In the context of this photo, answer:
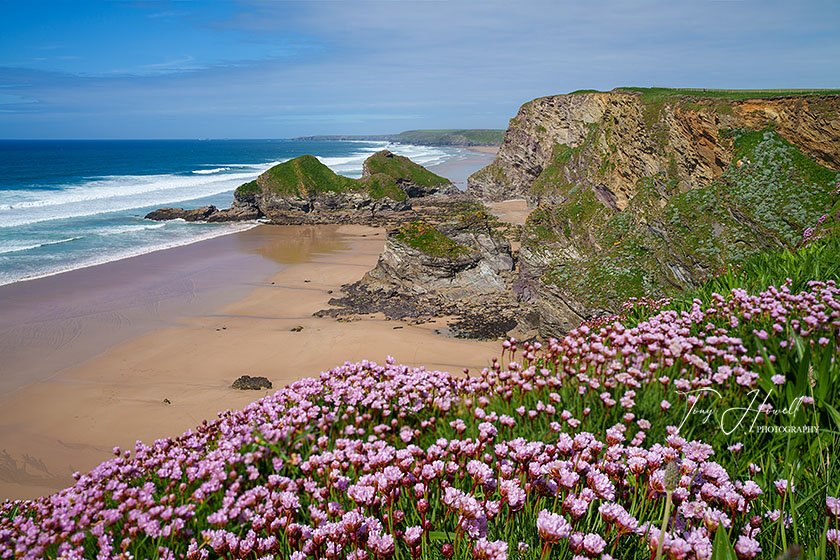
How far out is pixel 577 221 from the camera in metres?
22.2

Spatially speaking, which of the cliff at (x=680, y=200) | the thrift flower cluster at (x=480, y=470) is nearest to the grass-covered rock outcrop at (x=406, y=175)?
the cliff at (x=680, y=200)

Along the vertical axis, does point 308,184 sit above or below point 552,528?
above

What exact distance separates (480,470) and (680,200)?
597 inches

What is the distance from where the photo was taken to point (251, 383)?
15.2 meters

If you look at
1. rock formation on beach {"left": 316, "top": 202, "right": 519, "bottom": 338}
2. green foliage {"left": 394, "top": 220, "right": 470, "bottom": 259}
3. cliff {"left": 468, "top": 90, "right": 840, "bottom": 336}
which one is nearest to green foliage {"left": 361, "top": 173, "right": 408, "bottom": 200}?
rock formation on beach {"left": 316, "top": 202, "right": 519, "bottom": 338}

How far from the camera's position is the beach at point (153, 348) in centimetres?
1320

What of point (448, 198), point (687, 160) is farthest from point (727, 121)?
point (448, 198)

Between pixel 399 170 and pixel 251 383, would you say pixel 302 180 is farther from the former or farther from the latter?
A: pixel 251 383

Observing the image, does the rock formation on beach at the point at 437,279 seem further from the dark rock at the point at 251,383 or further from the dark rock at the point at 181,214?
the dark rock at the point at 181,214

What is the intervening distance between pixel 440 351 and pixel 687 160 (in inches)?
429

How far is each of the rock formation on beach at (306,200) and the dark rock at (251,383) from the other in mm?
33793

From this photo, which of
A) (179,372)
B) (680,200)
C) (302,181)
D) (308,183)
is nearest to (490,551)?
(680,200)

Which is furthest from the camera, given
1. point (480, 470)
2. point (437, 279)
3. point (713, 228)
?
point (437, 279)

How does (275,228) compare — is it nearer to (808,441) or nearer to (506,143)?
(506,143)
